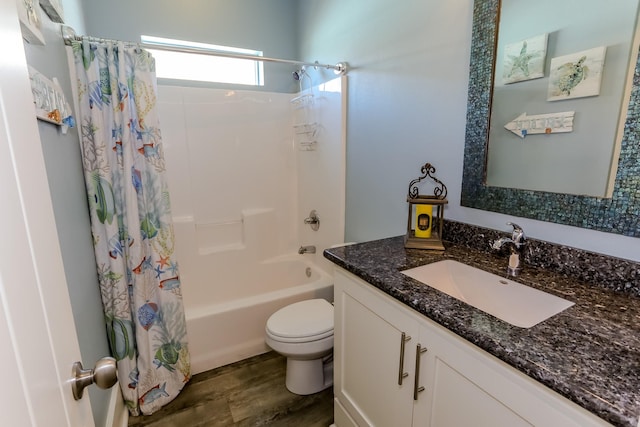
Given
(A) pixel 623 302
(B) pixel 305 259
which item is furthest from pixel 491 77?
(B) pixel 305 259

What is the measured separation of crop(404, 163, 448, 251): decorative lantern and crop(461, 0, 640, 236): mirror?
113mm

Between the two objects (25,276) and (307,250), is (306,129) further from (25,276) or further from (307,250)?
(25,276)

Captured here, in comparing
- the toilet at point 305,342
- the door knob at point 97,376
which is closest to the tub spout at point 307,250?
the toilet at point 305,342

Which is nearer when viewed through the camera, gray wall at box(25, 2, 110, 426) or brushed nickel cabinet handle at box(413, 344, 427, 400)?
brushed nickel cabinet handle at box(413, 344, 427, 400)

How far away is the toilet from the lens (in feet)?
5.31

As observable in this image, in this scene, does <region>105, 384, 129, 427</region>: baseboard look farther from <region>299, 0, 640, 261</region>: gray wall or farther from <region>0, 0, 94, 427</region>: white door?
<region>299, 0, 640, 261</region>: gray wall

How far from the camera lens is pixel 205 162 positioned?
2510mm

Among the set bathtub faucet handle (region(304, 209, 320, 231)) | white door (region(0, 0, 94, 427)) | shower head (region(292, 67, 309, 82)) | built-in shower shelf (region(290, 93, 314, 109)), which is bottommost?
bathtub faucet handle (region(304, 209, 320, 231))

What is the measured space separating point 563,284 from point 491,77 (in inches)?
31.3

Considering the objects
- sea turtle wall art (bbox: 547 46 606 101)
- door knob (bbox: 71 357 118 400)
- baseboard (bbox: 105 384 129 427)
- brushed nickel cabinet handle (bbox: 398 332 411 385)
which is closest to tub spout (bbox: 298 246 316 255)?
baseboard (bbox: 105 384 129 427)

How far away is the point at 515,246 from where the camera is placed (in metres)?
1.13

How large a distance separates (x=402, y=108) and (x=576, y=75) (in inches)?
29.9

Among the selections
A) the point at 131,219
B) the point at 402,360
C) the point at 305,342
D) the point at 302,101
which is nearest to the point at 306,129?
the point at 302,101

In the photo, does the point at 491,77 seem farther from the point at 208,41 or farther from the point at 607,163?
the point at 208,41
